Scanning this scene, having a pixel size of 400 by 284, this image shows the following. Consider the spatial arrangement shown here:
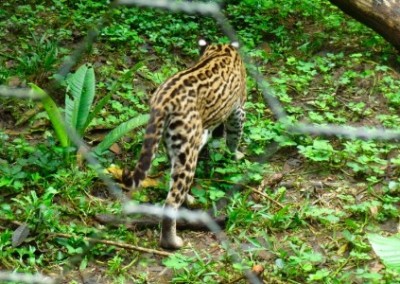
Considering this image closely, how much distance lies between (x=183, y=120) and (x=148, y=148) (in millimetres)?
207

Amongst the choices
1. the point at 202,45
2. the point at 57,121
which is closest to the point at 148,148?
the point at 57,121

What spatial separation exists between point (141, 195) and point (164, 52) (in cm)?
120

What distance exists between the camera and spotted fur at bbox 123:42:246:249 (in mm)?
2043

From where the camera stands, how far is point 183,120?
214 centimetres

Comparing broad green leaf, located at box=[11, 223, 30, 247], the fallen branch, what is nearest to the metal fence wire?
the fallen branch

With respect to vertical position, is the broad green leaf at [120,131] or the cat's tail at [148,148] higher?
the cat's tail at [148,148]

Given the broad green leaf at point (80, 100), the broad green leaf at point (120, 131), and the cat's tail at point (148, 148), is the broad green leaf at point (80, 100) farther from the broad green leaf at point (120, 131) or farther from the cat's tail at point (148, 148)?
the cat's tail at point (148, 148)

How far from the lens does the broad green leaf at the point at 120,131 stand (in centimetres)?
242

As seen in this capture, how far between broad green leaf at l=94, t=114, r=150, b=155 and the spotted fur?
9.4 inches

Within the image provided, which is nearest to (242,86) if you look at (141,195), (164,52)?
(141,195)

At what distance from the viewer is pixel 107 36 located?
3418 mm

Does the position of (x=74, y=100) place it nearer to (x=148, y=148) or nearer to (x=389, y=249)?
(x=148, y=148)

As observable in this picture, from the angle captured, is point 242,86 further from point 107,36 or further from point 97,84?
point 107,36

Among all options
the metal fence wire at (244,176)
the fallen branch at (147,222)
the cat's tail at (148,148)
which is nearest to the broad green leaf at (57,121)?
the metal fence wire at (244,176)
